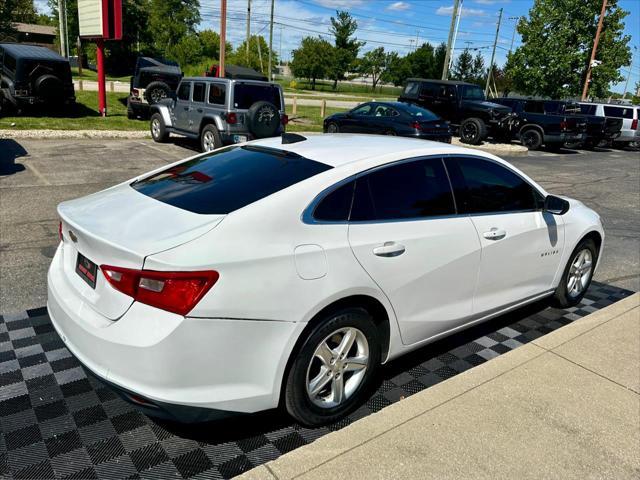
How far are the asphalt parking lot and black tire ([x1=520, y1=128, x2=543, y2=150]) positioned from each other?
63.1 inches

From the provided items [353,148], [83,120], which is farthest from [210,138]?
[353,148]

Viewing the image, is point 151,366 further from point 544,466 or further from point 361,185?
point 544,466

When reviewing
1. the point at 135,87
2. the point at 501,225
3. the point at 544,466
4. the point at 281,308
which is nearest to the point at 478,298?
the point at 501,225

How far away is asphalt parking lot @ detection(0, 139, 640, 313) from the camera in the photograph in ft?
16.7

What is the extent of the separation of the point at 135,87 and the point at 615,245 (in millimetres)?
15302

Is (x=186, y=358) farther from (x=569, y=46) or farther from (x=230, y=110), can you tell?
(x=569, y=46)

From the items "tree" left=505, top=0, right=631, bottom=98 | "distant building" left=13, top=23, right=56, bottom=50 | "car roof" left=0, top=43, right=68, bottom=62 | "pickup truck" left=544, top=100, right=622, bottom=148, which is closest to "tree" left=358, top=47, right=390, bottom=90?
"distant building" left=13, top=23, right=56, bottom=50

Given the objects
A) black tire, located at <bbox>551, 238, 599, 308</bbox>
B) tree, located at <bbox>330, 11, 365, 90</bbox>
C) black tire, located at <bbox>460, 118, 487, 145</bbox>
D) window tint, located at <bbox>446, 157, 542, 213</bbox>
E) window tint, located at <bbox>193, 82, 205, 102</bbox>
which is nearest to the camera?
window tint, located at <bbox>446, 157, 542, 213</bbox>

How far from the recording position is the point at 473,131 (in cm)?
1825

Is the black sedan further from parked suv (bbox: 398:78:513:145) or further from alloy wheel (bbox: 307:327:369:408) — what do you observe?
alloy wheel (bbox: 307:327:369:408)

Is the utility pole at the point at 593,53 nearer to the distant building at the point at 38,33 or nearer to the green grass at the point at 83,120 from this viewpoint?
the green grass at the point at 83,120

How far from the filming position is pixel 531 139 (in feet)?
63.2

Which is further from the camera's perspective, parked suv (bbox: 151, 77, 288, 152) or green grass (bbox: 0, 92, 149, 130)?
green grass (bbox: 0, 92, 149, 130)

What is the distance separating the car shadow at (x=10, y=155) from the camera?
30.7ft
